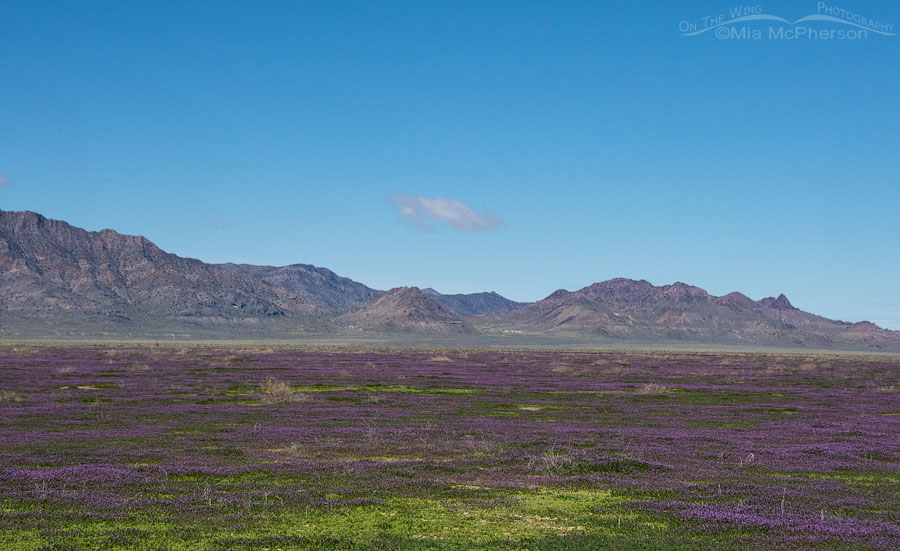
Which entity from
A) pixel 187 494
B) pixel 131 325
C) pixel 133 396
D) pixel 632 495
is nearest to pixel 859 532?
pixel 632 495

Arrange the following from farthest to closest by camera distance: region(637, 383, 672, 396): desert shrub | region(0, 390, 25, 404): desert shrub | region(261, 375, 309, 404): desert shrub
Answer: region(637, 383, 672, 396): desert shrub, region(261, 375, 309, 404): desert shrub, region(0, 390, 25, 404): desert shrub

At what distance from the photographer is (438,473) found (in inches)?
770

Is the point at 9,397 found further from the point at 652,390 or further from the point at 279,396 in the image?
the point at 652,390

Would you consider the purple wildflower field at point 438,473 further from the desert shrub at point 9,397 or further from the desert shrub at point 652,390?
the desert shrub at point 652,390

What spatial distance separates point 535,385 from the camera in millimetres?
53594

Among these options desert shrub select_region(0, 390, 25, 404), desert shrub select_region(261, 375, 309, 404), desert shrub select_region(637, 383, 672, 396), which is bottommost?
desert shrub select_region(0, 390, 25, 404)

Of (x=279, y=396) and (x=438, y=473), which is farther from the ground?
(x=438, y=473)

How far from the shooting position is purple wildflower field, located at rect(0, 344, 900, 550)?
13664 millimetres

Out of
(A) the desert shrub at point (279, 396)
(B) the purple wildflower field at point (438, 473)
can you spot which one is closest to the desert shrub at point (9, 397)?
(B) the purple wildflower field at point (438, 473)

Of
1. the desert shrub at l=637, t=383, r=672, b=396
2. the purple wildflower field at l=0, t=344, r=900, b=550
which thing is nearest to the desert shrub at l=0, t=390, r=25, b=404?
the purple wildflower field at l=0, t=344, r=900, b=550

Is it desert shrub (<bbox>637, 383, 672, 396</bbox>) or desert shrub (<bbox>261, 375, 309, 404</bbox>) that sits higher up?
desert shrub (<bbox>637, 383, 672, 396</bbox>)

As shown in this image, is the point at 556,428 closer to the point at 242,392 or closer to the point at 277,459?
the point at 277,459

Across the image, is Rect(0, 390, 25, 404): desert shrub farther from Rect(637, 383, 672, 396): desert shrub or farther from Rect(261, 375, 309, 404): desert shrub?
Rect(637, 383, 672, 396): desert shrub

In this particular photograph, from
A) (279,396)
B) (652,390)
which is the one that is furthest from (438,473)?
(652,390)
